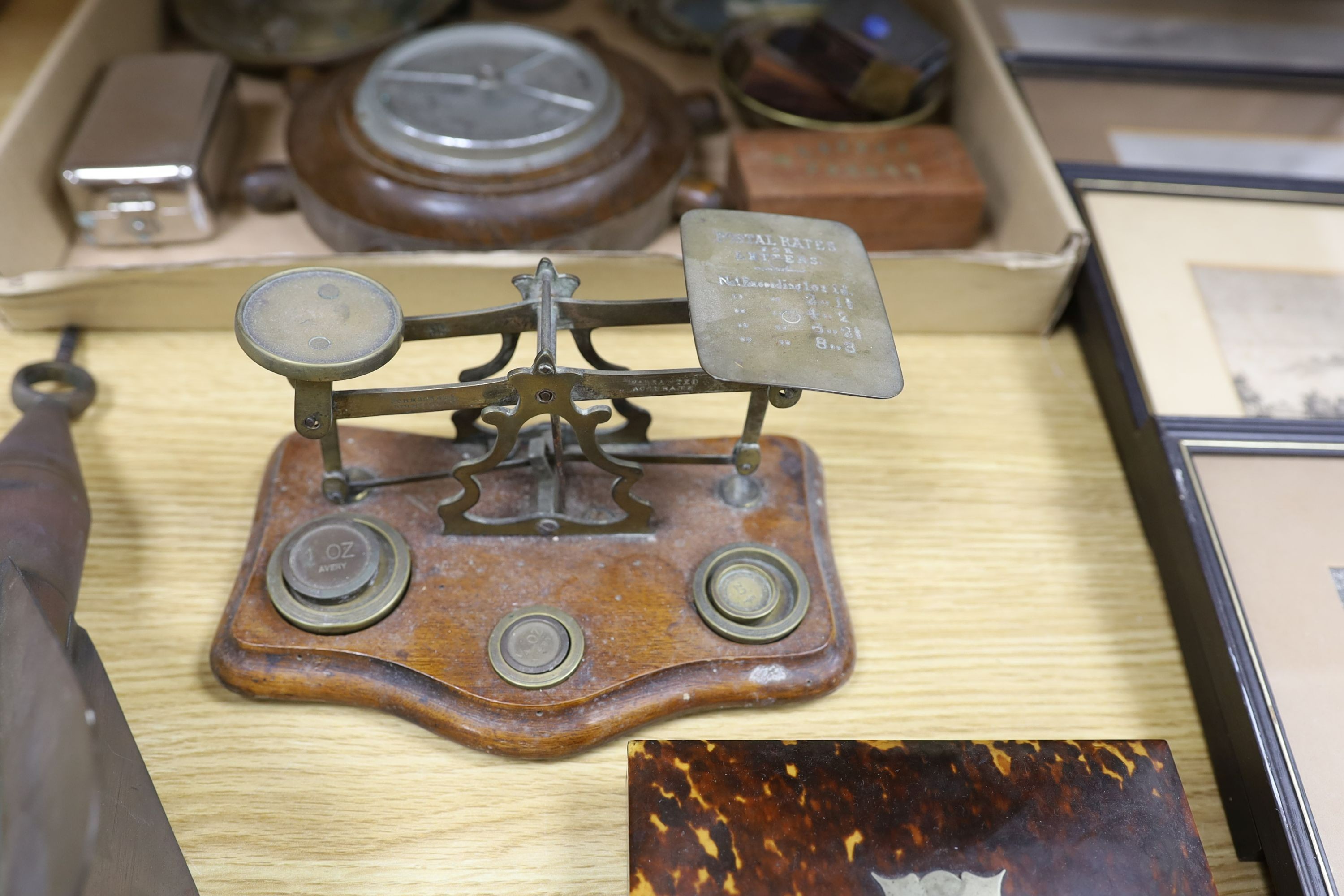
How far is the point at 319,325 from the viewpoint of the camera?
891 millimetres

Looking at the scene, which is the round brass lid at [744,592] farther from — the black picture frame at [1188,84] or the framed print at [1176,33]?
the framed print at [1176,33]

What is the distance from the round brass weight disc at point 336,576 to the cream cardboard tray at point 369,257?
0.33 metres

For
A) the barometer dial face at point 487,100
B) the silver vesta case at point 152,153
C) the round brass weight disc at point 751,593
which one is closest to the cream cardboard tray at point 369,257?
the silver vesta case at point 152,153

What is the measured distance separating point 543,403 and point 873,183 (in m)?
0.66

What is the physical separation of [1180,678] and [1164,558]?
5.4 inches

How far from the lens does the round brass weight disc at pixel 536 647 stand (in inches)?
38.4

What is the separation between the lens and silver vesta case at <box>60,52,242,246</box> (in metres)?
1.34

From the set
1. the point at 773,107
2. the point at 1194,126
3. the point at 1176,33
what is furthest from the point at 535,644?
the point at 1176,33

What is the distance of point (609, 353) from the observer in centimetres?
134

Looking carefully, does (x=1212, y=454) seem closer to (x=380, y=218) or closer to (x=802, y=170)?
(x=802, y=170)

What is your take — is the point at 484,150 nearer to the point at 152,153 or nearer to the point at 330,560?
the point at 152,153

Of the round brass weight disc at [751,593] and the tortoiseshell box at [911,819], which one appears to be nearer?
the tortoiseshell box at [911,819]

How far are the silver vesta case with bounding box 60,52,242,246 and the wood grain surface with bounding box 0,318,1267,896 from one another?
0.56 feet

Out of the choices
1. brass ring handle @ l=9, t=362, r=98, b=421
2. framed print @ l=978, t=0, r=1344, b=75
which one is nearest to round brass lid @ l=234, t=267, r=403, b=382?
brass ring handle @ l=9, t=362, r=98, b=421
